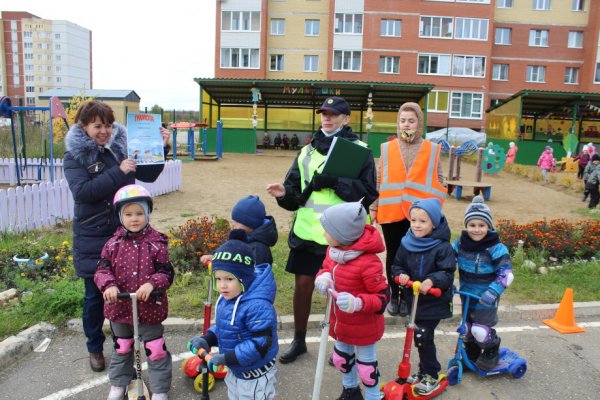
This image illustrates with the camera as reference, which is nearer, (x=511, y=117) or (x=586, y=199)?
(x=586, y=199)

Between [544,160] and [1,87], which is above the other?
[1,87]

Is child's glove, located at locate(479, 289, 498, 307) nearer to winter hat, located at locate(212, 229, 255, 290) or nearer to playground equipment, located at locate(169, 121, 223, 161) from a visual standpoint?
winter hat, located at locate(212, 229, 255, 290)

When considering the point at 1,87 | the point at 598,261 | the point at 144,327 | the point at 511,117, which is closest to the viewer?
the point at 144,327

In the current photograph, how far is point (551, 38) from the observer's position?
41438 mm

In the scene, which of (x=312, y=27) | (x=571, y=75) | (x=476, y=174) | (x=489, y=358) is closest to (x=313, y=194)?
(x=489, y=358)

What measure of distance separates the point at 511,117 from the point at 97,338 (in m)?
29.3

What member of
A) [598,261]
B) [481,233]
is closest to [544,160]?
[598,261]

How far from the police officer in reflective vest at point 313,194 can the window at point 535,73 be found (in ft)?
144

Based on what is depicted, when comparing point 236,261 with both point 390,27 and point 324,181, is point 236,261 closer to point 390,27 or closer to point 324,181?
point 324,181


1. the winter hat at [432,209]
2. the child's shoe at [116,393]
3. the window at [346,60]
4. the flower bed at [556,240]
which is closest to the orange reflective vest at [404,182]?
the winter hat at [432,209]

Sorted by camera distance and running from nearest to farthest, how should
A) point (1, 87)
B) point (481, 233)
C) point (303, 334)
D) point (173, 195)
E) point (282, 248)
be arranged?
point (481, 233) → point (303, 334) → point (282, 248) → point (173, 195) → point (1, 87)

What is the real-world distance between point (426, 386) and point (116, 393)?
86.4 inches

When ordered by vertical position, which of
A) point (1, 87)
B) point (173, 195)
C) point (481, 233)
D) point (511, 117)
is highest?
point (1, 87)

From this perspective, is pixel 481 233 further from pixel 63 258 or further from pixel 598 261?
pixel 63 258
